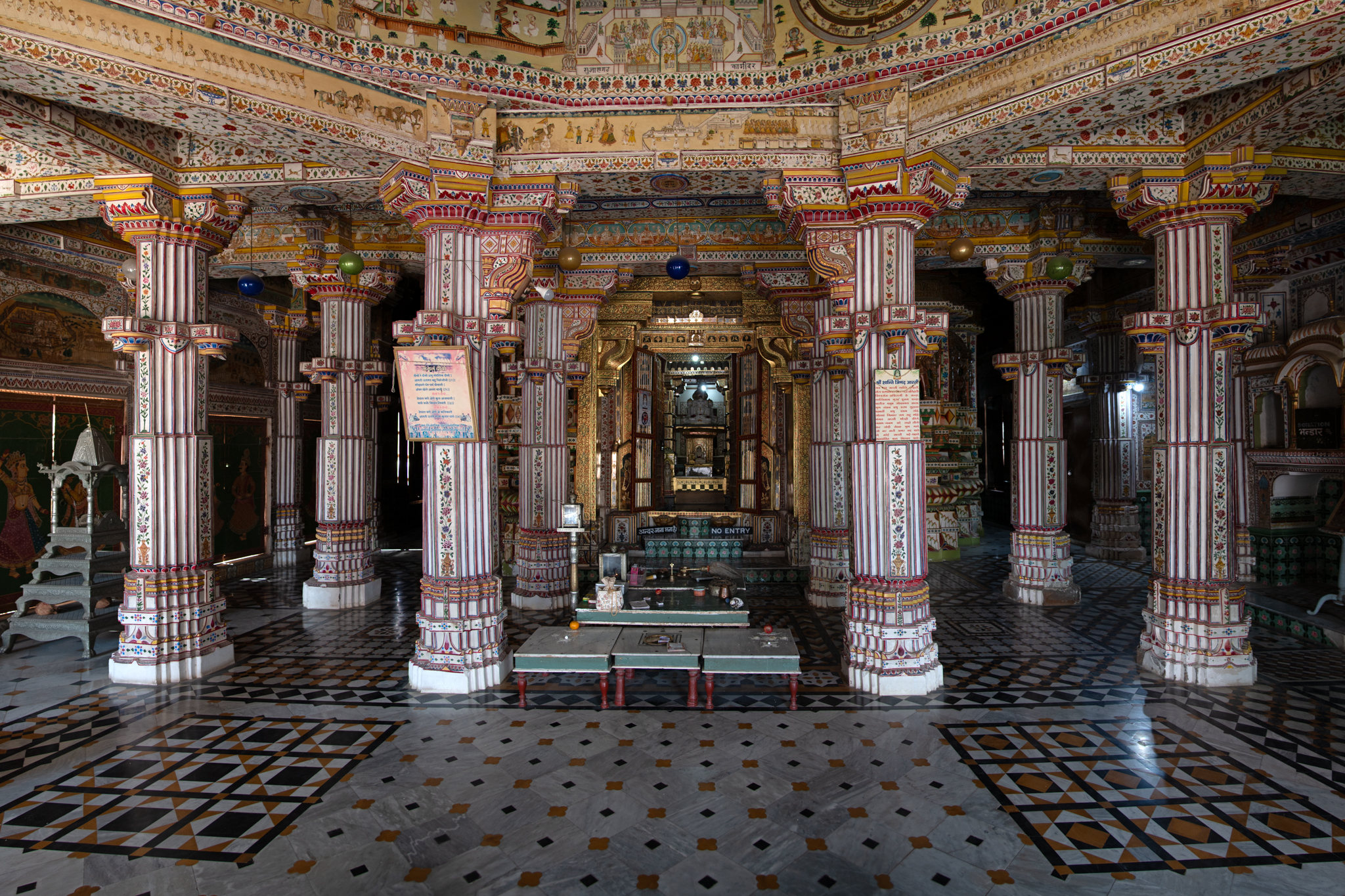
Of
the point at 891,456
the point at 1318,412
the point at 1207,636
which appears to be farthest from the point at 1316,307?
the point at 891,456

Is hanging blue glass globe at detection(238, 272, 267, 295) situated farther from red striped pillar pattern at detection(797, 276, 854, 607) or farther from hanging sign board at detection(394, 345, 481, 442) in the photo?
red striped pillar pattern at detection(797, 276, 854, 607)

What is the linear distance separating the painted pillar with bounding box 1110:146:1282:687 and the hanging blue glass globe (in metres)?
10.2

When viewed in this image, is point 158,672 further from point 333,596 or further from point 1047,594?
point 1047,594

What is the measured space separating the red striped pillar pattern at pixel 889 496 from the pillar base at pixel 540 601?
4547 millimetres

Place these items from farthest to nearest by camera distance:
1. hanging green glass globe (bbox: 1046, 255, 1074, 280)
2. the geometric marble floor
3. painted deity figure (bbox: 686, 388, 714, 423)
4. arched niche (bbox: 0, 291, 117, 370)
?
painted deity figure (bbox: 686, 388, 714, 423) → arched niche (bbox: 0, 291, 117, 370) → hanging green glass globe (bbox: 1046, 255, 1074, 280) → the geometric marble floor

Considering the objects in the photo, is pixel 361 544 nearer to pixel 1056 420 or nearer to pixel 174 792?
pixel 174 792

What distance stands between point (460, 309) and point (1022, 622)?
738cm

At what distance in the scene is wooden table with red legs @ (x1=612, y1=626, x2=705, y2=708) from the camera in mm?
5398

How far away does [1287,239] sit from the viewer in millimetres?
7965

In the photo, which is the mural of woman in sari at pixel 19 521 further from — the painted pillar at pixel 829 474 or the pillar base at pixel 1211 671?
the pillar base at pixel 1211 671

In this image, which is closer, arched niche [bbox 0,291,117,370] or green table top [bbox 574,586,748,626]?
green table top [bbox 574,586,748,626]

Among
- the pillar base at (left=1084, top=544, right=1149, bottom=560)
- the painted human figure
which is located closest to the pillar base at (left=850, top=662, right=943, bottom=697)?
the painted human figure

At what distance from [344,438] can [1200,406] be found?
992cm

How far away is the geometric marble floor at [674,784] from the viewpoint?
11.5 ft
